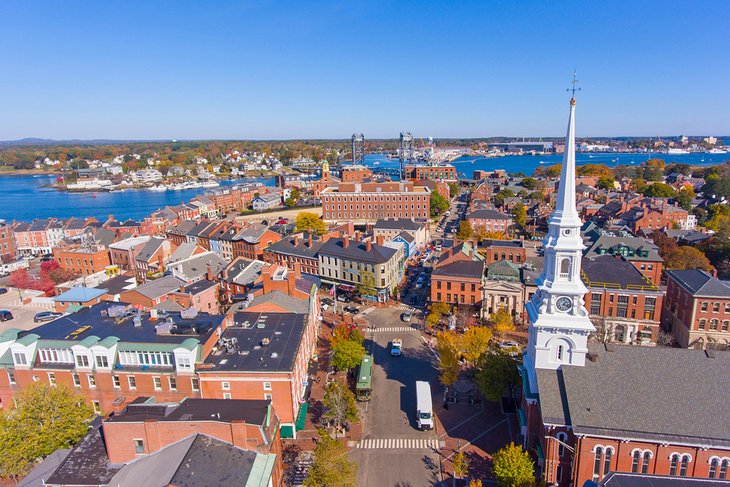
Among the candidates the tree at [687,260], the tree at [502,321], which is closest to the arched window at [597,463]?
the tree at [502,321]

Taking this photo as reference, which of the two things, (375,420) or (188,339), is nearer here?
(188,339)

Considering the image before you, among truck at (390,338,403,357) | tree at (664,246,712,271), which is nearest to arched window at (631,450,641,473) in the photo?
truck at (390,338,403,357)

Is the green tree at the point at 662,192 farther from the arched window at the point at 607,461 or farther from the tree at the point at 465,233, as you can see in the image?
the arched window at the point at 607,461

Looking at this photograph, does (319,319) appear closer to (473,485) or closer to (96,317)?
(96,317)

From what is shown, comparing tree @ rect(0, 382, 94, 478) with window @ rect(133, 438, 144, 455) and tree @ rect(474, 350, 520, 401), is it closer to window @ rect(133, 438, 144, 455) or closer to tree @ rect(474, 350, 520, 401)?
window @ rect(133, 438, 144, 455)

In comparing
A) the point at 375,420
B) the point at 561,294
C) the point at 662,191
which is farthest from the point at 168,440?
the point at 662,191
